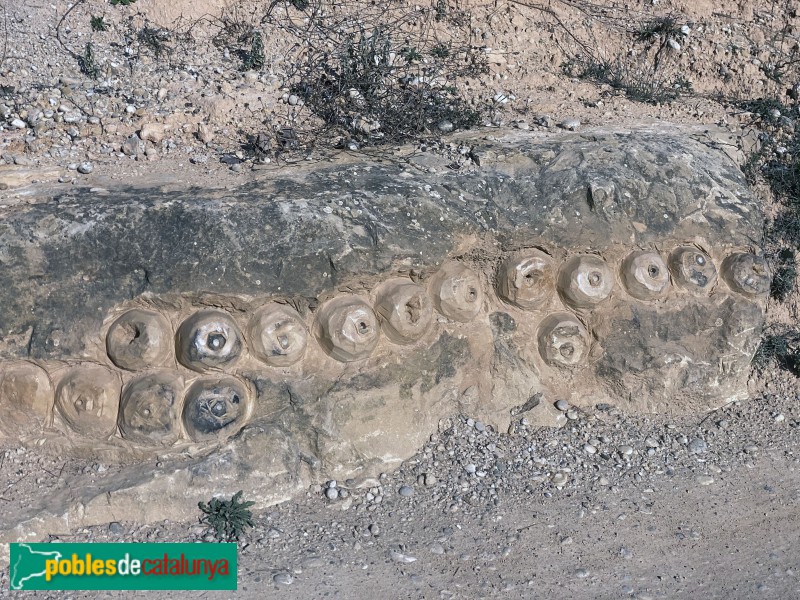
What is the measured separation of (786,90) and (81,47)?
6.00 meters

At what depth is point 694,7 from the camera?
7504 mm

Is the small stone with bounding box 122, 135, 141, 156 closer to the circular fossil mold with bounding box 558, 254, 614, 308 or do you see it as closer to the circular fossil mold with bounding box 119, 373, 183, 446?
the circular fossil mold with bounding box 119, 373, 183, 446

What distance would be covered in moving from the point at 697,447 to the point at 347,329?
2551mm

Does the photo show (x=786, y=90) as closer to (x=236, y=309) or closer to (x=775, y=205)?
(x=775, y=205)

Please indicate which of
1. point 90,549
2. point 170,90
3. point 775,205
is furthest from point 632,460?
point 170,90

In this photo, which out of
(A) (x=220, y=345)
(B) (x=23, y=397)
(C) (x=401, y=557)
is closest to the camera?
(C) (x=401, y=557)

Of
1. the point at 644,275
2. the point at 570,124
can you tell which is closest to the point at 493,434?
the point at 644,275

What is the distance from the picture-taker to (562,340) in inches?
220

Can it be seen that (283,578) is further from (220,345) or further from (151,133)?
(151,133)

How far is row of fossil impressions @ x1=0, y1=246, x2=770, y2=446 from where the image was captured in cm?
480

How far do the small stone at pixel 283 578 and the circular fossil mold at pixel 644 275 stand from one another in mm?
3075

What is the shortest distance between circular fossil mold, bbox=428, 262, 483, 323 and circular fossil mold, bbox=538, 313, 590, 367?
1.87 feet

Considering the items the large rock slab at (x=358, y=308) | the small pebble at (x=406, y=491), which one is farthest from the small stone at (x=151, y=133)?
the small pebble at (x=406, y=491)

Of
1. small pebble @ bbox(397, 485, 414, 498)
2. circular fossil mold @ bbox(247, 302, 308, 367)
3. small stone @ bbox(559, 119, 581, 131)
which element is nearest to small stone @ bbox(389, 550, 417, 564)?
small pebble @ bbox(397, 485, 414, 498)
